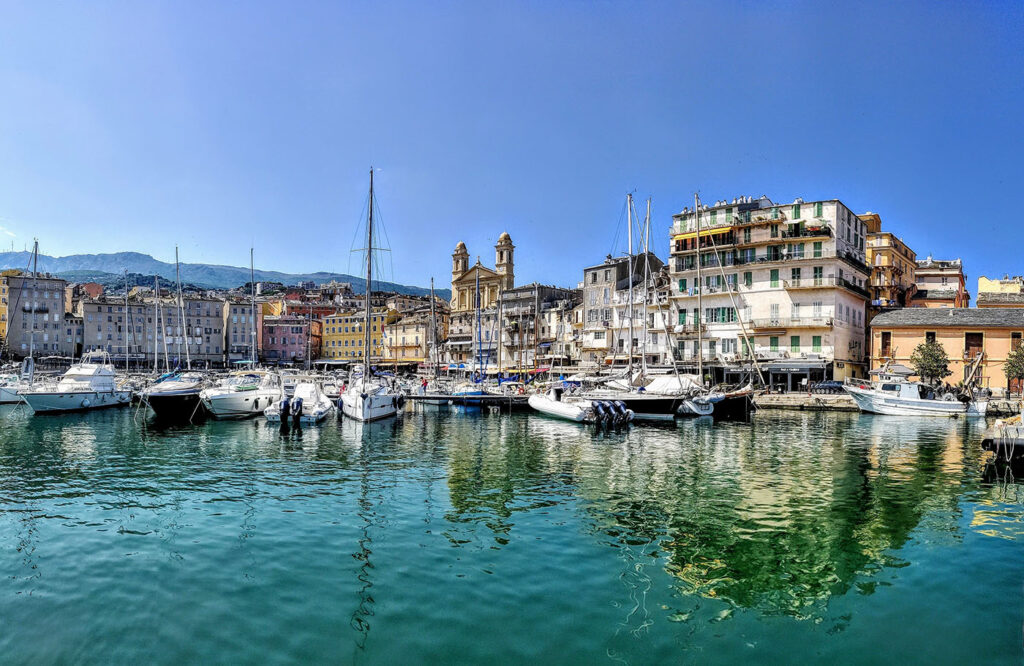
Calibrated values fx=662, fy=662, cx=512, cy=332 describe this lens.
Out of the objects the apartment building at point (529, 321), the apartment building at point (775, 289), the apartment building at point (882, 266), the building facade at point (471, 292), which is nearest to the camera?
the apartment building at point (775, 289)

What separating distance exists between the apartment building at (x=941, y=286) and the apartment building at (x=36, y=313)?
126m

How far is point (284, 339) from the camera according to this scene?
13288 cm

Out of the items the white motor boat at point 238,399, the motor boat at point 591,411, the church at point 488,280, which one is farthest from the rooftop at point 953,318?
the church at point 488,280

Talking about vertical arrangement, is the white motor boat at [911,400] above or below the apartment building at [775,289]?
below

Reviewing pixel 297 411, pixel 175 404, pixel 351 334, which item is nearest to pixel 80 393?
pixel 175 404

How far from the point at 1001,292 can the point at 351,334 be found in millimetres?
102747

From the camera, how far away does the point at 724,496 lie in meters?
18.5

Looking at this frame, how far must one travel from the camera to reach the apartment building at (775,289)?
58.0 m

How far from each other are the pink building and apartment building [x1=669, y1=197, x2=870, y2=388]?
89.3 meters

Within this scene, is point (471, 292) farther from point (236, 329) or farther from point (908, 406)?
point (908, 406)

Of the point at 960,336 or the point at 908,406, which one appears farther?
the point at 960,336

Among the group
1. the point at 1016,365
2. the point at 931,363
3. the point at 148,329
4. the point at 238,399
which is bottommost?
the point at 238,399

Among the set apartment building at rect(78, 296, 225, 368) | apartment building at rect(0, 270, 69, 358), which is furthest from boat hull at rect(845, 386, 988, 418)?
apartment building at rect(0, 270, 69, 358)

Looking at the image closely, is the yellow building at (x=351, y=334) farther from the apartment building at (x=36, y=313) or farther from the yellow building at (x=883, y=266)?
the yellow building at (x=883, y=266)
